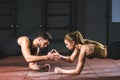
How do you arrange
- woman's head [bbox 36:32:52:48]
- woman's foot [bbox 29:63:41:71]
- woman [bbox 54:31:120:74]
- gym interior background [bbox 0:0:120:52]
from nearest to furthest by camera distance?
woman [bbox 54:31:120:74] < woman's head [bbox 36:32:52:48] < woman's foot [bbox 29:63:41:71] < gym interior background [bbox 0:0:120:52]

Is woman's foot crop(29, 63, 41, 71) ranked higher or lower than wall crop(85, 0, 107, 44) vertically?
lower

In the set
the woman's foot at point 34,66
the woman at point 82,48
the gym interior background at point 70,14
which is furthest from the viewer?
the gym interior background at point 70,14

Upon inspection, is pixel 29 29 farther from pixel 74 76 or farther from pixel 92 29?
pixel 74 76

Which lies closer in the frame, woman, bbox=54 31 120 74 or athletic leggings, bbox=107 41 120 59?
woman, bbox=54 31 120 74

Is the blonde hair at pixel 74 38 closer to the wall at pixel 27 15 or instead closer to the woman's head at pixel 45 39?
the woman's head at pixel 45 39

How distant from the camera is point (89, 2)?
888 cm

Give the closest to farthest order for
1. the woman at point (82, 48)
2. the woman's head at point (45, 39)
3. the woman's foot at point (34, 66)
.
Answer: the woman at point (82, 48)
the woman's head at point (45, 39)
the woman's foot at point (34, 66)

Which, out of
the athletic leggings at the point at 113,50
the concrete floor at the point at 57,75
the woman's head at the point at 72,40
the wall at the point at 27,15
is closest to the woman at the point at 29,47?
the concrete floor at the point at 57,75

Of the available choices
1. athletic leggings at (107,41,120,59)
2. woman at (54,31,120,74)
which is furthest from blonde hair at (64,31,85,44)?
athletic leggings at (107,41,120,59)

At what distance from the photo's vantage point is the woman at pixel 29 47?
16.4 feet

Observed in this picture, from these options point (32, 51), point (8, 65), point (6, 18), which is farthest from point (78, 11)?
point (32, 51)

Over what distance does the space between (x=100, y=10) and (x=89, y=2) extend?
36cm

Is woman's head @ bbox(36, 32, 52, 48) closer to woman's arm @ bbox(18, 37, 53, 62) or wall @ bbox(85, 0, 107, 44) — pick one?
woman's arm @ bbox(18, 37, 53, 62)

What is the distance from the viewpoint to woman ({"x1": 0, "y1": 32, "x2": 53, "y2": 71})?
499cm
